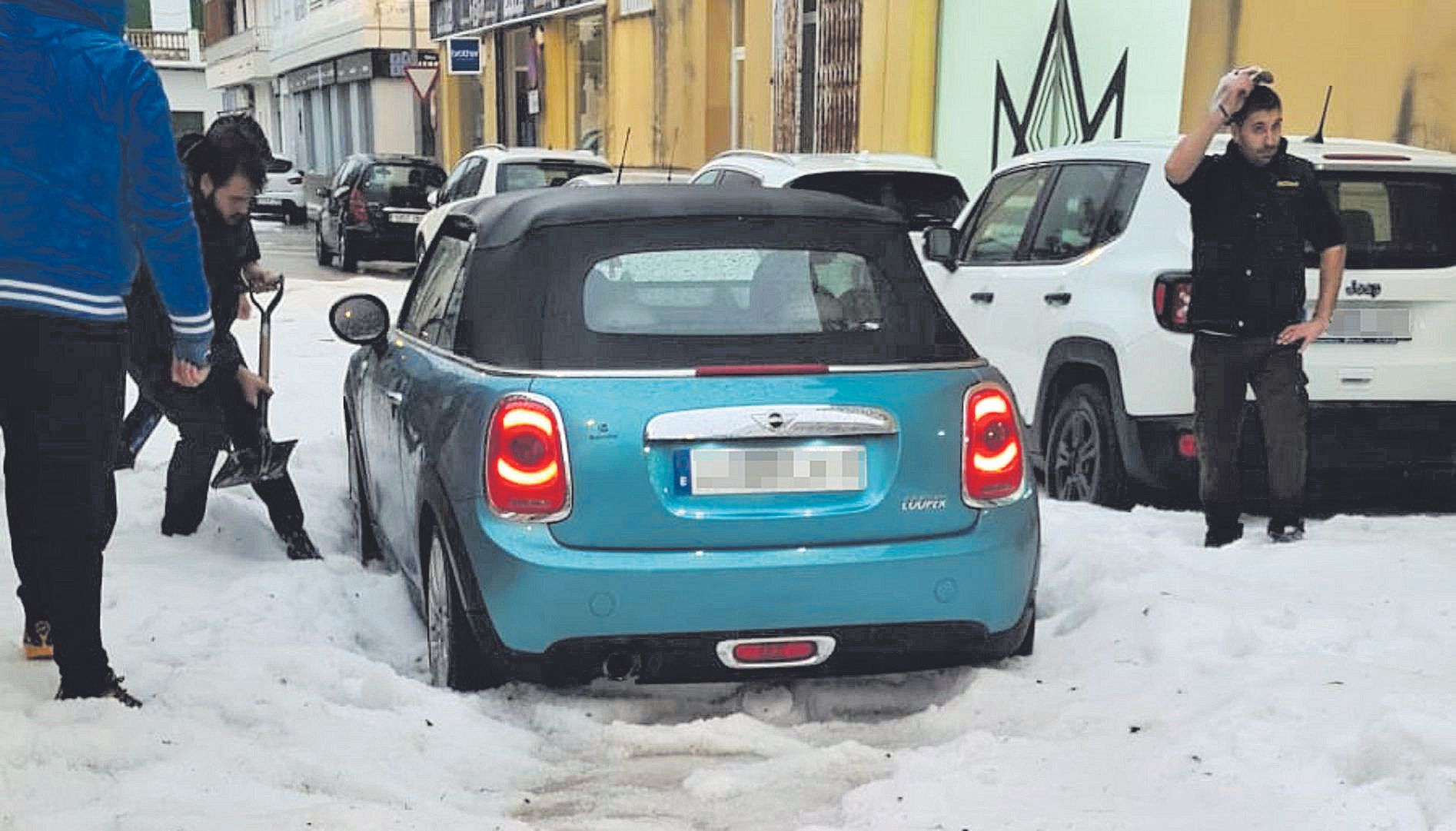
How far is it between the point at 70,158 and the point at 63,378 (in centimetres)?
52

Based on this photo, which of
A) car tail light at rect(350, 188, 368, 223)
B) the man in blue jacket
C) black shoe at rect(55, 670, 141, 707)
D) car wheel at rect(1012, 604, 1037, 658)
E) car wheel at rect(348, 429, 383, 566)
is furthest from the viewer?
car tail light at rect(350, 188, 368, 223)

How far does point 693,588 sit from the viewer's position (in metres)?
3.73

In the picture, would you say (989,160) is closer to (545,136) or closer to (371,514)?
(371,514)

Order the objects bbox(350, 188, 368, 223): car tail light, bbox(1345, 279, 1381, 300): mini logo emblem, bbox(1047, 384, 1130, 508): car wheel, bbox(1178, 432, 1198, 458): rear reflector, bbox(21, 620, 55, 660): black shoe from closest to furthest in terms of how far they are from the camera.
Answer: bbox(21, 620, 55, 660): black shoe < bbox(1345, 279, 1381, 300): mini logo emblem < bbox(1178, 432, 1198, 458): rear reflector < bbox(1047, 384, 1130, 508): car wheel < bbox(350, 188, 368, 223): car tail light

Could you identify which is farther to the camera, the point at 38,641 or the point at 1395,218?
the point at 1395,218

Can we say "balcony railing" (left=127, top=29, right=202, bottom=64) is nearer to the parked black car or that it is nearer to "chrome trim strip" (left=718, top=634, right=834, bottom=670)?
the parked black car

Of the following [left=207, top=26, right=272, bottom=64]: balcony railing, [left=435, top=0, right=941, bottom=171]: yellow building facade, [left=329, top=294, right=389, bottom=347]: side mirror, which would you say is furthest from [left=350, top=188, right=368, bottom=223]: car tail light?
[left=207, top=26, right=272, bottom=64]: balcony railing

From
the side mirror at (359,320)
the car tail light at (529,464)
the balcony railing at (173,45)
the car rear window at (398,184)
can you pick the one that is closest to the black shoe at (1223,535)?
the car tail light at (529,464)

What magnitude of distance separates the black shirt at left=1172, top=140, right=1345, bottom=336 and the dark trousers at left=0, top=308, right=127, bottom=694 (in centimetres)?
387

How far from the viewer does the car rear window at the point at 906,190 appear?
379 inches

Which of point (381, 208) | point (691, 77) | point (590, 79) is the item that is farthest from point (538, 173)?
point (590, 79)

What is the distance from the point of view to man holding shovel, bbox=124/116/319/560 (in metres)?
5.18

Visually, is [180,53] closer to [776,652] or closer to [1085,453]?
[1085,453]

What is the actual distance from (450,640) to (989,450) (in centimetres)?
157
